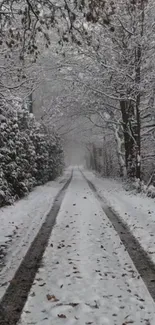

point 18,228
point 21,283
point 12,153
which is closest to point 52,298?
point 21,283

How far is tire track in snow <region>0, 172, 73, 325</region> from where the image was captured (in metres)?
5.39

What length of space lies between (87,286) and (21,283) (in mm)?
1082

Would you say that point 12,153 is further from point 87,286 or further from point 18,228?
point 87,286

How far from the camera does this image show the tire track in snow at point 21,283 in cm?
539

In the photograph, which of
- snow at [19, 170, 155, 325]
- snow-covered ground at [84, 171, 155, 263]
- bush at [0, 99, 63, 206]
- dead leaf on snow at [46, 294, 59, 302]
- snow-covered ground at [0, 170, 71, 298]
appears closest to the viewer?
snow at [19, 170, 155, 325]

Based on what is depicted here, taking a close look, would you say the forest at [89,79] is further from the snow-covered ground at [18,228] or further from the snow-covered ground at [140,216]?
the snow-covered ground at [140,216]

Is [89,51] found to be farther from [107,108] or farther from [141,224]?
[141,224]

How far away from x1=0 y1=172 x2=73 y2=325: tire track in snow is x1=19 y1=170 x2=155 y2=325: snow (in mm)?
114

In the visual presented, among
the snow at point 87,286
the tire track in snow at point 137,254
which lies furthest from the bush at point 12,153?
the snow at point 87,286

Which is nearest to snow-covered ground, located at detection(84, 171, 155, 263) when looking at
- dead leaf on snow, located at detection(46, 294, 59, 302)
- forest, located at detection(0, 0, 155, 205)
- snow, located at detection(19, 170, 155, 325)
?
snow, located at detection(19, 170, 155, 325)

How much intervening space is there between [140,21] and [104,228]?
11963 mm

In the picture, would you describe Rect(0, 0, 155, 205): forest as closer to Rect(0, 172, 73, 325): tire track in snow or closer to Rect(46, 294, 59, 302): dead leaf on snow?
Rect(0, 172, 73, 325): tire track in snow

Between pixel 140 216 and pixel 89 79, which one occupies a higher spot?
pixel 89 79

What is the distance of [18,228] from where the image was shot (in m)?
11.7
